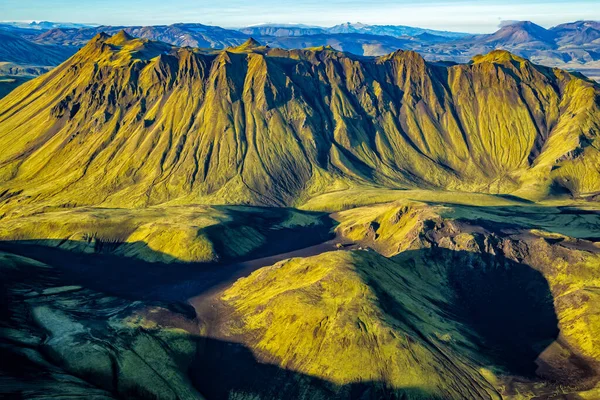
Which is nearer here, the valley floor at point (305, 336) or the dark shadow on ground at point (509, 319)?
the valley floor at point (305, 336)

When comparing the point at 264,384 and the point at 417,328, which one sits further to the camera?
the point at 417,328

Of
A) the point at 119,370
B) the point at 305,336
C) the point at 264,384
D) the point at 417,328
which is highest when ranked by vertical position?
the point at 119,370

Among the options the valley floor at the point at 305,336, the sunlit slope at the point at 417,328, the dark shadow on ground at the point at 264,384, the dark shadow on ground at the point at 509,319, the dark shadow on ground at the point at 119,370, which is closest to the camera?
the dark shadow on ground at the point at 119,370

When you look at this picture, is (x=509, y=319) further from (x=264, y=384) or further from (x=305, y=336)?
(x=264, y=384)

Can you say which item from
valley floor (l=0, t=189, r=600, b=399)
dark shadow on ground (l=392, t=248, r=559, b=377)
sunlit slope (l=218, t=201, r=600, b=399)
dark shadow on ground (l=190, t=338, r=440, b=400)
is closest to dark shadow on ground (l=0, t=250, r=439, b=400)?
→ dark shadow on ground (l=190, t=338, r=440, b=400)

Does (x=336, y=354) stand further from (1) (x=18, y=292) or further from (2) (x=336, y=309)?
(1) (x=18, y=292)

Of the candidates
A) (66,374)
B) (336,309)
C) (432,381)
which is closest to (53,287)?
(66,374)

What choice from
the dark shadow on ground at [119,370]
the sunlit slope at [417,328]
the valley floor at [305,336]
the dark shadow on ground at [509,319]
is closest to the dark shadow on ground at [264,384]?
the dark shadow on ground at [119,370]

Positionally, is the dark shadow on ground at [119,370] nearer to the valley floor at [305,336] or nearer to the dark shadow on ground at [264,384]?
the dark shadow on ground at [264,384]

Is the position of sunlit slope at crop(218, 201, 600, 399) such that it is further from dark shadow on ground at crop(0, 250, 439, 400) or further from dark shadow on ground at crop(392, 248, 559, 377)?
dark shadow on ground at crop(0, 250, 439, 400)

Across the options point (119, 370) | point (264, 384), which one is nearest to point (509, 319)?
point (264, 384)

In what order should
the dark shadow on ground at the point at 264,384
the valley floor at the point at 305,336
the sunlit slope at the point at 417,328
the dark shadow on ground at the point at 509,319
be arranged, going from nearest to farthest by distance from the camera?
1. the dark shadow on ground at the point at 264,384
2. the valley floor at the point at 305,336
3. the sunlit slope at the point at 417,328
4. the dark shadow on ground at the point at 509,319

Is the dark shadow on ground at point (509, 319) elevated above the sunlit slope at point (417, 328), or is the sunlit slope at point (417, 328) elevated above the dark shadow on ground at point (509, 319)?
the sunlit slope at point (417, 328)
